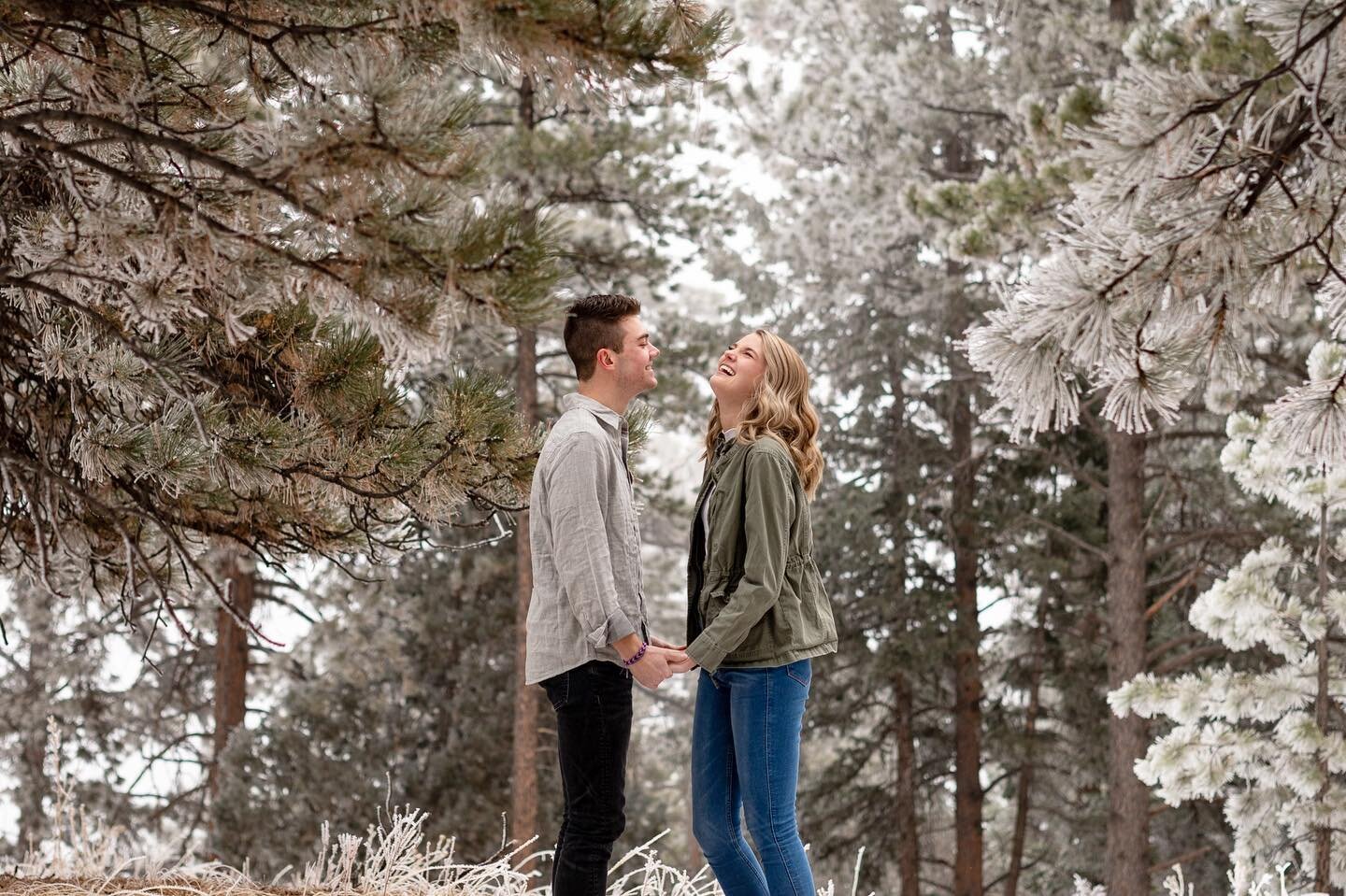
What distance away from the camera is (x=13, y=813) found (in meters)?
12.2

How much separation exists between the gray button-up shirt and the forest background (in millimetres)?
332

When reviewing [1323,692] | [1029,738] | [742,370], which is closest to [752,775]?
[742,370]

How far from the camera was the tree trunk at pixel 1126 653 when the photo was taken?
9.16 meters

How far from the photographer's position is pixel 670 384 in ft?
31.1

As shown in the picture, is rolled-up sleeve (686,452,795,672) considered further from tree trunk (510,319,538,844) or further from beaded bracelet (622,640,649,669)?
tree trunk (510,319,538,844)

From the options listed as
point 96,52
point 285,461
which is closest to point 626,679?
point 285,461

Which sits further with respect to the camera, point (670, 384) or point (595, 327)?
point (670, 384)

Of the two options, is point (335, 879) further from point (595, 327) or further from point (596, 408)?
point (595, 327)

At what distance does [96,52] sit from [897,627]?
998cm

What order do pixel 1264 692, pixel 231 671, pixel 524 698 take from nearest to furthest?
pixel 1264 692 → pixel 524 698 → pixel 231 671

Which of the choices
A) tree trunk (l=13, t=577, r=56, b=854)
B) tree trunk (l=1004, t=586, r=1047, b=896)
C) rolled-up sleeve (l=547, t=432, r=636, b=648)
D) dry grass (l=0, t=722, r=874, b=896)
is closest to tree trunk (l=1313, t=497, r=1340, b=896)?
dry grass (l=0, t=722, r=874, b=896)

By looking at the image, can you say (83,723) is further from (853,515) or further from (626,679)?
(626,679)

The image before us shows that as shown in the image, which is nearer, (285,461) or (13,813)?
(285,461)

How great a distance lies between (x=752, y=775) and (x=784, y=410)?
2.79 feet
